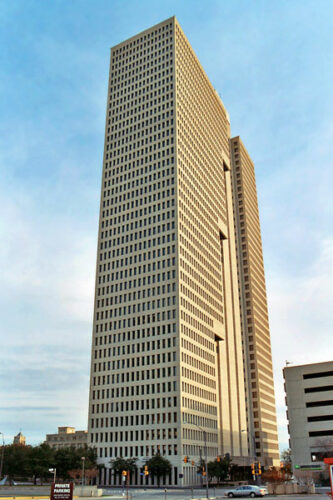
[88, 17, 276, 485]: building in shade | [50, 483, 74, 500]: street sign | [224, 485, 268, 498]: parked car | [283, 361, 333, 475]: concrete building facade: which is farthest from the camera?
[283, 361, 333, 475]: concrete building facade

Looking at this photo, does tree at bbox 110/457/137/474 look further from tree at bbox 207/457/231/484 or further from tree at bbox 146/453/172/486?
tree at bbox 207/457/231/484

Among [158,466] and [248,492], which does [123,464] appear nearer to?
[158,466]

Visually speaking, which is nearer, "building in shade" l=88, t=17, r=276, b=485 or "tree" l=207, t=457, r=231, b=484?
"tree" l=207, t=457, r=231, b=484

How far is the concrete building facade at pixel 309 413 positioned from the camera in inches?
4754

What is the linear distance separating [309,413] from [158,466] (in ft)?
155

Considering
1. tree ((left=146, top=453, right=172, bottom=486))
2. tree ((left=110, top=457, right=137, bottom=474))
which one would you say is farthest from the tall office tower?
tree ((left=110, top=457, right=137, bottom=474))

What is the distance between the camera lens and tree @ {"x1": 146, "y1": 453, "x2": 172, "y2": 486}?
99.2 meters

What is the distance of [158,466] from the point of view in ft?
324

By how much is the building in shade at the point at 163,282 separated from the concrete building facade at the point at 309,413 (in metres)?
14.3

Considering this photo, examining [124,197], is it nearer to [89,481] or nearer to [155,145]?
[155,145]

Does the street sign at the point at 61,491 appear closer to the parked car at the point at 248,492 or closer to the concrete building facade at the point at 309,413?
the parked car at the point at 248,492

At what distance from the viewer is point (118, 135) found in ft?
480

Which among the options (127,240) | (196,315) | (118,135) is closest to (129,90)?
(118,135)

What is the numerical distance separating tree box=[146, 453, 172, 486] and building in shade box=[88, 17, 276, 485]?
116 inches
